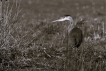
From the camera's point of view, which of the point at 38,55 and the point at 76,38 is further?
the point at 76,38

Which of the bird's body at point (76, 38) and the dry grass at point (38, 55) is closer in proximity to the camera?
the dry grass at point (38, 55)

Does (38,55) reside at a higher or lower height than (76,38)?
lower

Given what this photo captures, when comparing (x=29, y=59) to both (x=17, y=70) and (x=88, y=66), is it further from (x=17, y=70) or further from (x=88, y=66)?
(x=88, y=66)

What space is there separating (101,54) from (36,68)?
69.9 inches

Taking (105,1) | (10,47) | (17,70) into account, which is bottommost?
(17,70)

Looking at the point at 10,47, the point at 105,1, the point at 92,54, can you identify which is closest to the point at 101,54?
the point at 92,54

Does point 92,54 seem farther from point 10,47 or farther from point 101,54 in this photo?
point 10,47

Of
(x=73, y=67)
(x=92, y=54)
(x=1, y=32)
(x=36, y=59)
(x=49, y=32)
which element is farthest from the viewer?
(x=49, y=32)

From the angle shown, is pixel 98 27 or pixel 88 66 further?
pixel 98 27

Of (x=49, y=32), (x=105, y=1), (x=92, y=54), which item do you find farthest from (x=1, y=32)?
(x=105, y=1)

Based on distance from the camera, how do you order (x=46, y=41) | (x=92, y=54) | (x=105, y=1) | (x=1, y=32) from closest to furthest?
(x=1, y=32) < (x=92, y=54) < (x=46, y=41) < (x=105, y=1)

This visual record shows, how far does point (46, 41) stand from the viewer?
7.00 meters

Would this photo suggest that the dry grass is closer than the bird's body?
Yes

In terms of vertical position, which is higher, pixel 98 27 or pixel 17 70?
pixel 98 27
